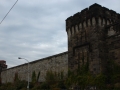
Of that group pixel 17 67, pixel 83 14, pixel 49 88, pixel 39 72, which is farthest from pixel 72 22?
pixel 17 67

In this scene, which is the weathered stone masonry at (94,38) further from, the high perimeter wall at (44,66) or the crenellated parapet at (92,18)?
the high perimeter wall at (44,66)

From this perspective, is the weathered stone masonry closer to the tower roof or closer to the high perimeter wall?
the tower roof

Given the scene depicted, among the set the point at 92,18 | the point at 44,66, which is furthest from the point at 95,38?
the point at 44,66

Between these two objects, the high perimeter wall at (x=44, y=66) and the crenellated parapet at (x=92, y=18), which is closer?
the crenellated parapet at (x=92, y=18)

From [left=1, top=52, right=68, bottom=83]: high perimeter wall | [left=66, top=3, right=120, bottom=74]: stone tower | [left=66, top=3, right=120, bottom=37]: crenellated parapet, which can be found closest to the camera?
[left=66, top=3, right=120, bottom=74]: stone tower

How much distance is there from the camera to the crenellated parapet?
22.1 m

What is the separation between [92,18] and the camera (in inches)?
876

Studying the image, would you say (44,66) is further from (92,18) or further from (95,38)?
(92,18)

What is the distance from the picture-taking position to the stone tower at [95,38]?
21.2 metres

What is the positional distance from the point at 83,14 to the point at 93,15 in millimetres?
1556

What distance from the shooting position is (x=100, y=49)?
2147 cm

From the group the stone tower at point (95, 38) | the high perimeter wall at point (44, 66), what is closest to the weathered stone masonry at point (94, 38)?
the stone tower at point (95, 38)

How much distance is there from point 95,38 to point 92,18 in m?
2.16

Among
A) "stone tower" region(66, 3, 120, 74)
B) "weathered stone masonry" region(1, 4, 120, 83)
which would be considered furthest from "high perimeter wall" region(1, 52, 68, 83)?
"stone tower" region(66, 3, 120, 74)
